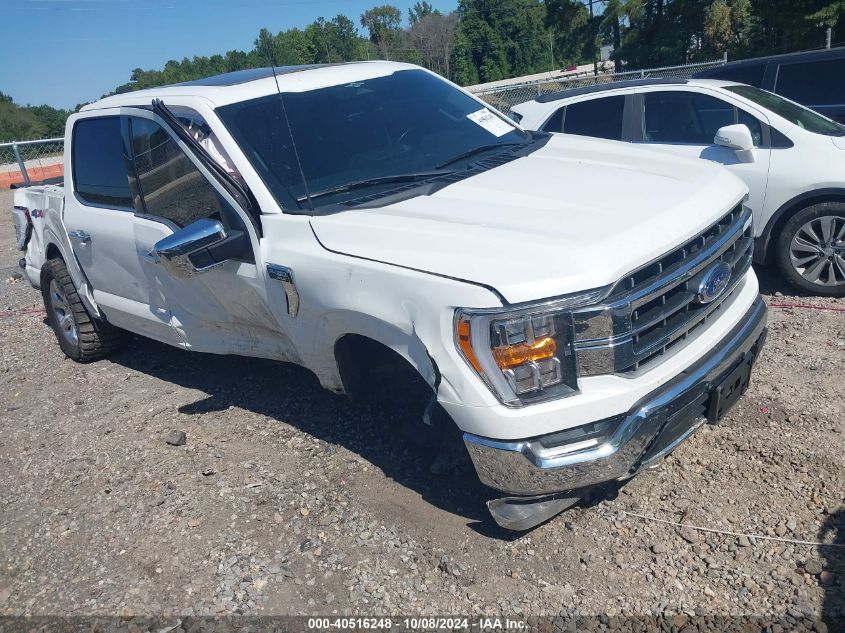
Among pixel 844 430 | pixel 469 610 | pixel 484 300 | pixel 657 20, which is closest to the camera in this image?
pixel 484 300

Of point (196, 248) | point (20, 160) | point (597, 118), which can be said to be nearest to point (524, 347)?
point (196, 248)

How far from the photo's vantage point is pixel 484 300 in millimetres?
2621

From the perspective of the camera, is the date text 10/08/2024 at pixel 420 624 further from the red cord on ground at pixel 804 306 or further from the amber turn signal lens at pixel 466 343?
the red cord on ground at pixel 804 306

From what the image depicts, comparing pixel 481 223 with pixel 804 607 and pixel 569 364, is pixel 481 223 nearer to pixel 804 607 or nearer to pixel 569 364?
pixel 569 364

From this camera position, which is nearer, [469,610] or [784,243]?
[469,610]

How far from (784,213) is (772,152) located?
19.1 inches

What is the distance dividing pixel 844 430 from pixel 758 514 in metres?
0.88

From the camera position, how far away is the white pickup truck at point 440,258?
2678 millimetres

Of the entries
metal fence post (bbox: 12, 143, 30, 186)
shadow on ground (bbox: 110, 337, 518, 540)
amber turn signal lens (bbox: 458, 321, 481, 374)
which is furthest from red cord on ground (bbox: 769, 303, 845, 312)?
metal fence post (bbox: 12, 143, 30, 186)

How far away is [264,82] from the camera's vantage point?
4.12 meters

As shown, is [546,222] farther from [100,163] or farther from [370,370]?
[100,163]

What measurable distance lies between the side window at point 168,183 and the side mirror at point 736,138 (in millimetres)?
3850

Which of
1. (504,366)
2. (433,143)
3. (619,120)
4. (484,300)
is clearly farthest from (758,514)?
(619,120)

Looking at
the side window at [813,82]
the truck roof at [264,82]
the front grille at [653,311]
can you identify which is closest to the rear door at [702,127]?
the side window at [813,82]
